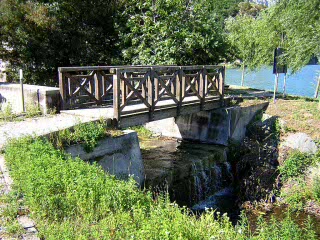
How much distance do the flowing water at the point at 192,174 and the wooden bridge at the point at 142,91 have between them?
5.01ft

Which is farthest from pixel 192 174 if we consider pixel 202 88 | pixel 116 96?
pixel 116 96

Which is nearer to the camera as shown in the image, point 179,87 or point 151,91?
point 151,91

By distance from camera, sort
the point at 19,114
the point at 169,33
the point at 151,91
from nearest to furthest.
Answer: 1. the point at 19,114
2. the point at 151,91
3. the point at 169,33

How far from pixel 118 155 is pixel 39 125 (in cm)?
203

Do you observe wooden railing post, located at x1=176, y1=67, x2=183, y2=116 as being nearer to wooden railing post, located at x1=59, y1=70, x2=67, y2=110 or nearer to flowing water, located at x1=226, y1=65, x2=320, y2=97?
wooden railing post, located at x1=59, y1=70, x2=67, y2=110

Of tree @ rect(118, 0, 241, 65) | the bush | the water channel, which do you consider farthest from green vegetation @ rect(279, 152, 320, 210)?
tree @ rect(118, 0, 241, 65)

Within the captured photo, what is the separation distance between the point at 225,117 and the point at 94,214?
31.0 ft

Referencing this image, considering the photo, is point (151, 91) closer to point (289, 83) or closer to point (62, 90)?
point (62, 90)

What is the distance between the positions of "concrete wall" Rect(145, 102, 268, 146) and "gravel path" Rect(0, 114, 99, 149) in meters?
5.70

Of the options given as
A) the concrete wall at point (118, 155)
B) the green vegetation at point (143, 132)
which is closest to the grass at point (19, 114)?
the concrete wall at point (118, 155)

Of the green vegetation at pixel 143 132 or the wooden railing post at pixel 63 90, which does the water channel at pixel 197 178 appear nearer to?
the green vegetation at pixel 143 132

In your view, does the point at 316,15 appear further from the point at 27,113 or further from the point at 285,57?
the point at 27,113

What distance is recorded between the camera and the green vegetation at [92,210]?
3.80 metres

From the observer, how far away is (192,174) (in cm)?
1073
